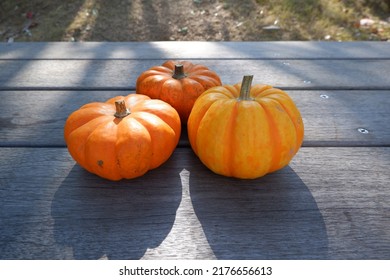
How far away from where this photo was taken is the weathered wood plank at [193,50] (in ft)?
5.82

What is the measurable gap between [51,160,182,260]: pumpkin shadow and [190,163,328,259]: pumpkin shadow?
9cm

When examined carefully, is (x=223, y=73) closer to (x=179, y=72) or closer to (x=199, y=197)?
(x=179, y=72)

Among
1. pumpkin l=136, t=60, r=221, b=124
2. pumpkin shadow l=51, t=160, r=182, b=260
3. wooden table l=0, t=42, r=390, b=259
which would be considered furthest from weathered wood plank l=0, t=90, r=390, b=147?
pumpkin shadow l=51, t=160, r=182, b=260

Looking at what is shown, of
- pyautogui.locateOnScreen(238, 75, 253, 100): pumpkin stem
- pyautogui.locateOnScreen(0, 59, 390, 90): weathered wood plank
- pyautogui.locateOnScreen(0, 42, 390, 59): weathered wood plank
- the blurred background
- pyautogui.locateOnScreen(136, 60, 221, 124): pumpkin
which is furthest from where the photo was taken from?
the blurred background

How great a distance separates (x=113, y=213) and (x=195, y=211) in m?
0.20

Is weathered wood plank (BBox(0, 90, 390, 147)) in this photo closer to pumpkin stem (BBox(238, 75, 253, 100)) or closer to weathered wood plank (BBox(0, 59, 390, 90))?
weathered wood plank (BBox(0, 59, 390, 90))

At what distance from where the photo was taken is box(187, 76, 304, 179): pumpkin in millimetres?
806

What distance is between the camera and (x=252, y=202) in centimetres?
83

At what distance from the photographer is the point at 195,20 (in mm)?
3471

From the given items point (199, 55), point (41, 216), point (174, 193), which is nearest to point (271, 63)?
point (199, 55)

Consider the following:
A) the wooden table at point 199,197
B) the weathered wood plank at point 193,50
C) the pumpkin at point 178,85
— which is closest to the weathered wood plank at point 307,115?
the wooden table at point 199,197

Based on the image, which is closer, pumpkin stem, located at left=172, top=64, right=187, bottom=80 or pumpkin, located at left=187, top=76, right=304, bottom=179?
pumpkin, located at left=187, top=76, right=304, bottom=179

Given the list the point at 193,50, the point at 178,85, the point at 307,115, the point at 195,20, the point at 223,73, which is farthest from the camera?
the point at 195,20

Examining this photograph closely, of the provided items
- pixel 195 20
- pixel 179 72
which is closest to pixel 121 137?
pixel 179 72
